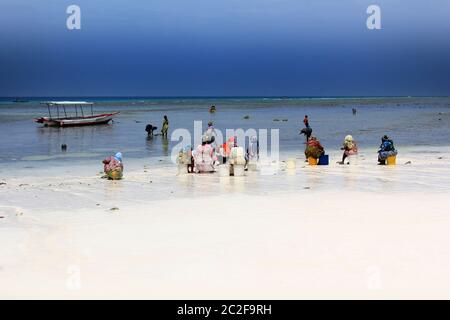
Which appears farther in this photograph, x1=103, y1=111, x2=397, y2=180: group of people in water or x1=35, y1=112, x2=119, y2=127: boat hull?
x1=35, y1=112, x2=119, y2=127: boat hull

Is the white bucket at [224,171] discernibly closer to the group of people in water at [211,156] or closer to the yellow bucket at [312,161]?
the group of people in water at [211,156]

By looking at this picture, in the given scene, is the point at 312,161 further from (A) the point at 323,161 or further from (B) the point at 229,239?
(B) the point at 229,239

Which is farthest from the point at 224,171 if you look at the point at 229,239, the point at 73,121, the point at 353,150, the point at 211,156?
the point at 73,121

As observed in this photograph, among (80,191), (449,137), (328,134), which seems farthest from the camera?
(328,134)

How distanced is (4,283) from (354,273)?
4259 millimetres

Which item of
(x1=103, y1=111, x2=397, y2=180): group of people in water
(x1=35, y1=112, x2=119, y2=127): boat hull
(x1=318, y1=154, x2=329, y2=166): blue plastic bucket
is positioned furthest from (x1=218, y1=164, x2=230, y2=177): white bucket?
(x1=35, y1=112, x2=119, y2=127): boat hull

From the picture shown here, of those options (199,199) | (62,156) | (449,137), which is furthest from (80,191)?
(449,137)

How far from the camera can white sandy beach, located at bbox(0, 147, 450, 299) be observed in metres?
7.51

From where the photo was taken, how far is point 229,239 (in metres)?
9.78

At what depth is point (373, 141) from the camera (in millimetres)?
33562

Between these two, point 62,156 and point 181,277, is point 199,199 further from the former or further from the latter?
point 62,156

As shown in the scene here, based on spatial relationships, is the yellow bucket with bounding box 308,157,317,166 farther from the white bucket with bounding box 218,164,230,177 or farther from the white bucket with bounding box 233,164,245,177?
the white bucket with bounding box 218,164,230,177

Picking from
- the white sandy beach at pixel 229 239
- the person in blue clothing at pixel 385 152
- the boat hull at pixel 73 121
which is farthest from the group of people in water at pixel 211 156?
the boat hull at pixel 73 121

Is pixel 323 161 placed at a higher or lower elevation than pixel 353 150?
lower
